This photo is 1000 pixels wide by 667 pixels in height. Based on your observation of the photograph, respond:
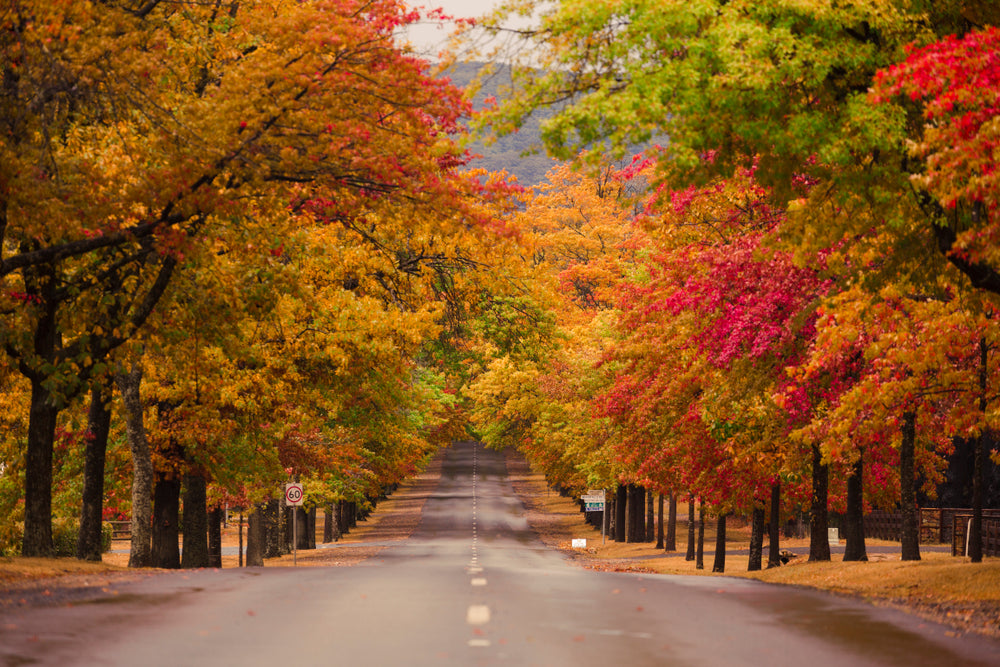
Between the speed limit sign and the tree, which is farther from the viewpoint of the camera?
the speed limit sign

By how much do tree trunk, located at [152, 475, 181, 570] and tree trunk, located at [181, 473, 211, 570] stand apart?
1.27 ft

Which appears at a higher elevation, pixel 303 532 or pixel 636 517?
pixel 636 517

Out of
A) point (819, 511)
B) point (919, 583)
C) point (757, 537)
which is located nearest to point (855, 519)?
point (819, 511)

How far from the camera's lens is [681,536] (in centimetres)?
6172

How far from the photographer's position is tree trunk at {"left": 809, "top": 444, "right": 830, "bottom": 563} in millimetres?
26484

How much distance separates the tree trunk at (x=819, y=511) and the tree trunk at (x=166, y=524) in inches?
596

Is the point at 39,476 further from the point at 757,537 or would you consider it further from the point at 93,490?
the point at 757,537

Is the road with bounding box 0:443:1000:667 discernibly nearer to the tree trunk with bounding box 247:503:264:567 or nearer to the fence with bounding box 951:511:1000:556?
the fence with bounding box 951:511:1000:556

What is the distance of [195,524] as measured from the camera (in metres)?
28.6

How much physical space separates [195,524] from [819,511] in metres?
15.2

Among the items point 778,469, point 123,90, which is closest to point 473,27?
point 123,90

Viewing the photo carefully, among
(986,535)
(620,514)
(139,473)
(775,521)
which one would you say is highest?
(139,473)

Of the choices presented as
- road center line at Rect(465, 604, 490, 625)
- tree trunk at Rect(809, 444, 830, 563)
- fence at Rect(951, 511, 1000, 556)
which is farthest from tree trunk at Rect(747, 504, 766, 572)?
road center line at Rect(465, 604, 490, 625)

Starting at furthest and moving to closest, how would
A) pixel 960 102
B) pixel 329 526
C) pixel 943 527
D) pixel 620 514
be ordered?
pixel 329 526
pixel 620 514
pixel 943 527
pixel 960 102
